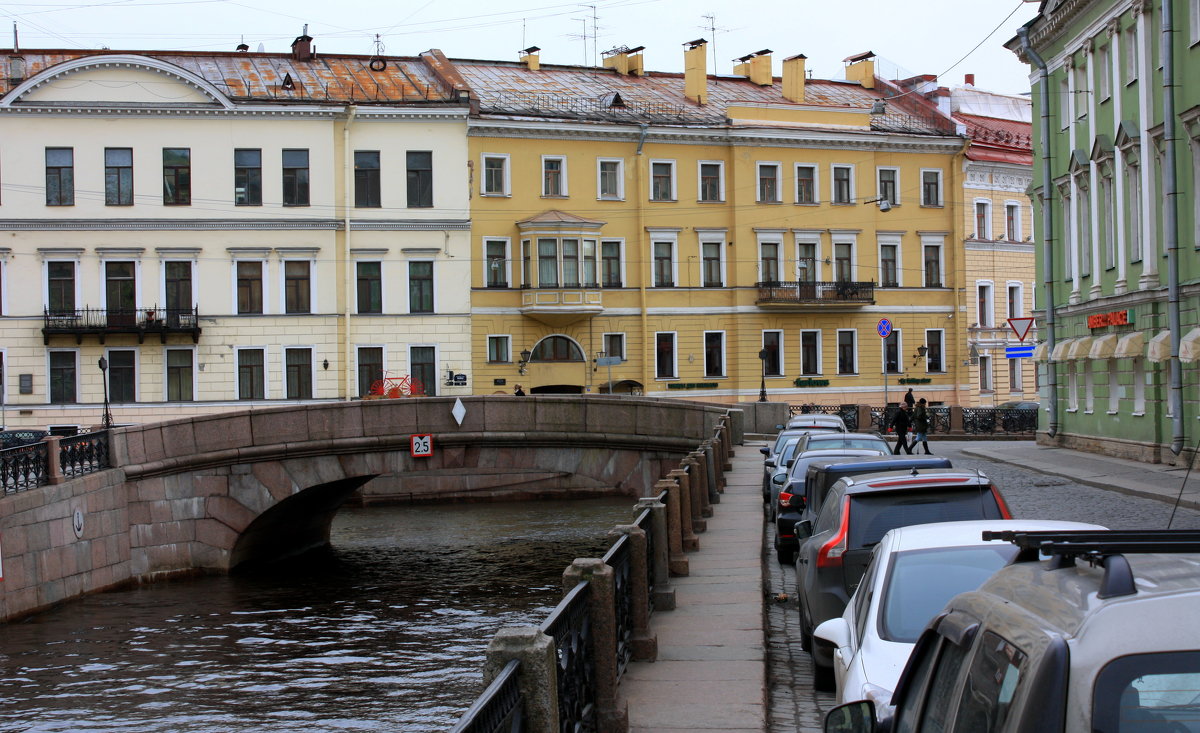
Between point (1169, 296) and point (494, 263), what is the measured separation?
26693mm

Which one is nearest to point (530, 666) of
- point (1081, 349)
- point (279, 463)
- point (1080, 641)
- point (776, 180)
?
point (1080, 641)

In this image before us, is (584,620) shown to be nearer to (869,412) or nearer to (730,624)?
(730,624)

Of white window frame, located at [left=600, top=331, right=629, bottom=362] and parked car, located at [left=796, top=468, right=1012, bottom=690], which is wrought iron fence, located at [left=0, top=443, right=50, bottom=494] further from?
white window frame, located at [left=600, top=331, right=629, bottom=362]

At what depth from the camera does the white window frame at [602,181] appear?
50.5 metres

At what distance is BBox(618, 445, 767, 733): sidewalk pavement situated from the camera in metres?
8.84

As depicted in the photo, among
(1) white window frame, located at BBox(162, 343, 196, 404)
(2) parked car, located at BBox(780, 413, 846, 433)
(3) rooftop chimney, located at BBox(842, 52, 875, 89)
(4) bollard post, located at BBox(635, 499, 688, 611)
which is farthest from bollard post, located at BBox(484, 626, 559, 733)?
(3) rooftop chimney, located at BBox(842, 52, 875, 89)

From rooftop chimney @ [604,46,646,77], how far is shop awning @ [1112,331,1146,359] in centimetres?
3006

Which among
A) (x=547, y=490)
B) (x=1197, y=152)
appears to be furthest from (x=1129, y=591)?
(x=547, y=490)

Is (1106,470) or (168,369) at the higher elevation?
(168,369)

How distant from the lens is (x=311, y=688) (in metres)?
18.6

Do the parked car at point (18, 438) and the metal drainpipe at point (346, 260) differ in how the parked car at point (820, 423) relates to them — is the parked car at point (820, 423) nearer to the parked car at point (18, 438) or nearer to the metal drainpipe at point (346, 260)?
the metal drainpipe at point (346, 260)

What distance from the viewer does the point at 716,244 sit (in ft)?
171

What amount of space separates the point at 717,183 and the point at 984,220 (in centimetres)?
1283

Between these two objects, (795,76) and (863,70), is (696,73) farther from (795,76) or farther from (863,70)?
(863,70)
